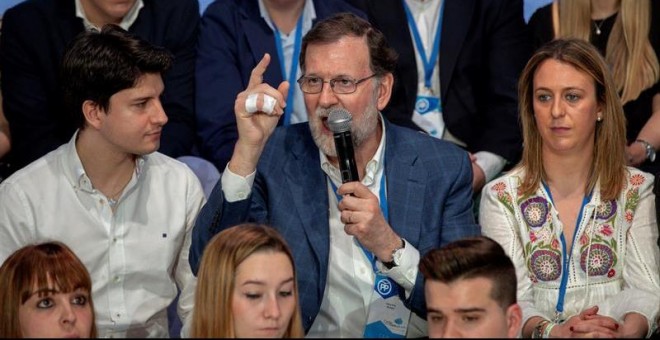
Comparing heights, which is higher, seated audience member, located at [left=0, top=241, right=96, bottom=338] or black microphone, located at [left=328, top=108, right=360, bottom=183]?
black microphone, located at [left=328, top=108, right=360, bottom=183]

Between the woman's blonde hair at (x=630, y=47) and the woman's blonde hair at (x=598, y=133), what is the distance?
547 mm

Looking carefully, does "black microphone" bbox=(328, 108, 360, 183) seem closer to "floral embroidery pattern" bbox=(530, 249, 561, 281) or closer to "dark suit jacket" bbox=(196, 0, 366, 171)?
"floral embroidery pattern" bbox=(530, 249, 561, 281)

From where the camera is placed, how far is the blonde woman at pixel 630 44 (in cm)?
429

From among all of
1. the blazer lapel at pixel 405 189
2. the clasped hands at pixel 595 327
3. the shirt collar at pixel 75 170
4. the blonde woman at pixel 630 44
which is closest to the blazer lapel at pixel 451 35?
the blonde woman at pixel 630 44

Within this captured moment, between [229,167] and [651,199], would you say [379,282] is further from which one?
[651,199]

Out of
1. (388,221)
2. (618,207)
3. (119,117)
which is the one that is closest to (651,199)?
(618,207)

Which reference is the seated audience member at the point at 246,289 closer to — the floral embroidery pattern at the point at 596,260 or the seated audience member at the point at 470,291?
the seated audience member at the point at 470,291

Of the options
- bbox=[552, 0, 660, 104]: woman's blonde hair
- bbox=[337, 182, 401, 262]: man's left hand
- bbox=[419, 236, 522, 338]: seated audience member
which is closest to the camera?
bbox=[419, 236, 522, 338]: seated audience member

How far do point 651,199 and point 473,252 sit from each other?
875 millimetres

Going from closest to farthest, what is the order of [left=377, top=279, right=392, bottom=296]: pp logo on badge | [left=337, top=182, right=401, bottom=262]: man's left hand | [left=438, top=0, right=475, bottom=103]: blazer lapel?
[left=337, top=182, right=401, bottom=262]: man's left hand < [left=377, top=279, right=392, bottom=296]: pp logo on badge < [left=438, top=0, right=475, bottom=103]: blazer lapel

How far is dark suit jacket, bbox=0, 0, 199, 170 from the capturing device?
13.8ft

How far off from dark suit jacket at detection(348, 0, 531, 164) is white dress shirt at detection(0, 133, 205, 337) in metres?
0.99

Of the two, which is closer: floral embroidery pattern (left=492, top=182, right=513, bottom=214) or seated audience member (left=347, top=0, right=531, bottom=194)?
floral embroidery pattern (left=492, top=182, right=513, bottom=214)

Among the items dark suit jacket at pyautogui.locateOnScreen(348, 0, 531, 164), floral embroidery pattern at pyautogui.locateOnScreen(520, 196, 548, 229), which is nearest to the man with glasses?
floral embroidery pattern at pyautogui.locateOnScreen(520, 196, 548, 229)
